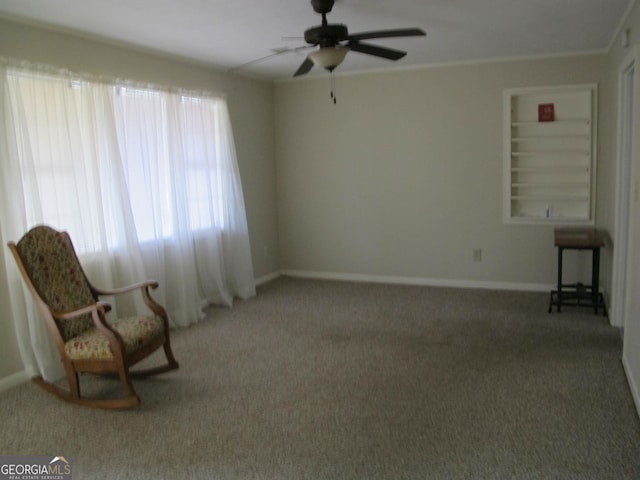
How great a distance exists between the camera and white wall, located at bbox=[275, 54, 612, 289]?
18.4 feet

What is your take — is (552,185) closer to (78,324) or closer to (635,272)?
(635,272)

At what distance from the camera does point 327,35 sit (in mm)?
3273

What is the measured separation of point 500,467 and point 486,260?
11.8 feet

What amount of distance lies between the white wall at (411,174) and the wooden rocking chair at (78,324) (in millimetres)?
3131

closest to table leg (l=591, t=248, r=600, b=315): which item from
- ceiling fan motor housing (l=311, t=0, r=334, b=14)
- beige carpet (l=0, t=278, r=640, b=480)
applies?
beige carpet (l=0, t=278, r=640, b=480)

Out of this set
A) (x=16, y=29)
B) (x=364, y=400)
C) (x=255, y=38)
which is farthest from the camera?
(x=255, y=38)

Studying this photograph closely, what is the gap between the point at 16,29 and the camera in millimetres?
3553

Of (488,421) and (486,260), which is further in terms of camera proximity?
(486,260)

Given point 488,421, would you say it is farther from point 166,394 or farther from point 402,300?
point 402,300

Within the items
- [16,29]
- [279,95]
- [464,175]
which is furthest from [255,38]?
[464,175]

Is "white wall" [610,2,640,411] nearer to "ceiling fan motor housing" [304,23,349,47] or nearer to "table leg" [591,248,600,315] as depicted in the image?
"table leg" [591,248,600,315]

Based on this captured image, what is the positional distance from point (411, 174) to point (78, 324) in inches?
153

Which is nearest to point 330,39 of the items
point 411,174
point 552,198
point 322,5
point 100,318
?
point 322,5

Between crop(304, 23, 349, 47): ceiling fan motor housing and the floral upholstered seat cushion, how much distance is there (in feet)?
6.94
